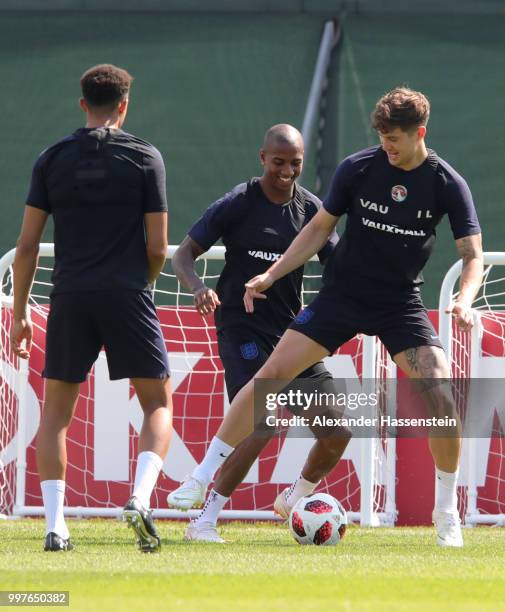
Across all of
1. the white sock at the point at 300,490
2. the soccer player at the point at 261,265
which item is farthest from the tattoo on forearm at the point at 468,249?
the white sock at the point at 300,490

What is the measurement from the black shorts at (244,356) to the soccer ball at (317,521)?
701 millimetres

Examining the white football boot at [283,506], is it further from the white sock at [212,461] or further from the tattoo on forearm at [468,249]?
the tattoo on forearm at [468,249]

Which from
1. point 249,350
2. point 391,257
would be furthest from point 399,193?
point 249,350

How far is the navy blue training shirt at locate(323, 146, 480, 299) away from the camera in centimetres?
591

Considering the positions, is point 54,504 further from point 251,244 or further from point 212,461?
point 251,244

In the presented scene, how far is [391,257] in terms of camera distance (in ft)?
19.6

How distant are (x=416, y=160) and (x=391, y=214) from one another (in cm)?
27

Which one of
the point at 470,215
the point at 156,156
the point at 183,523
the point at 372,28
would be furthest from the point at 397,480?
the point at 372,28

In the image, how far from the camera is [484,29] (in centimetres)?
1261

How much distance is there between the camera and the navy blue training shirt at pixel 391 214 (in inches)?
233

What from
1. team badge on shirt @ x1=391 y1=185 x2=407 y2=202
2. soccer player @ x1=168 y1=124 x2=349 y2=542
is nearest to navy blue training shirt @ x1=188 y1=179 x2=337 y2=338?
soccer player @ x1=168 y1=124 x2=349 y2=542

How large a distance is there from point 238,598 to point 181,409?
13.6 feet

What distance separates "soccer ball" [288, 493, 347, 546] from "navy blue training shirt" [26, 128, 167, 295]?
57.1 inches

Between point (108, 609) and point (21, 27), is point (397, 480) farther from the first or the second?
point (21, 27)
